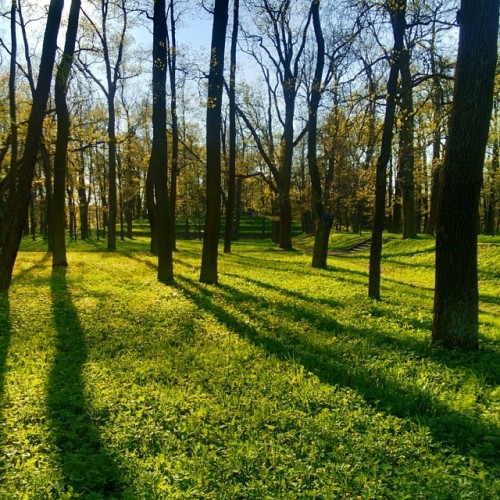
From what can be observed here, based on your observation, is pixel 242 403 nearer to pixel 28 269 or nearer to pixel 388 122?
pixel 388 122

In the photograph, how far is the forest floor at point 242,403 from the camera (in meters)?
3.26

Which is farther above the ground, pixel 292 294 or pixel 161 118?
pixel 161 118

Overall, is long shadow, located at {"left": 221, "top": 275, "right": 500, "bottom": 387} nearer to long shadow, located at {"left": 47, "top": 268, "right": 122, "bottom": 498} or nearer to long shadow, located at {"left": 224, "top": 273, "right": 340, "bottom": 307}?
long shadow, located at {"left": 224, "top": 273, "right": 340, "bottom": 307}

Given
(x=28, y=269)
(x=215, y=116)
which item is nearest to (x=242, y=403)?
(x=215, y=116)

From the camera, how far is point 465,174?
225 inches

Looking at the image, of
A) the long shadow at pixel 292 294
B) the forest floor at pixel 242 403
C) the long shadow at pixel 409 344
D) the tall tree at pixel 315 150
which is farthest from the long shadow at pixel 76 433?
the tall tree at pixel 315 150

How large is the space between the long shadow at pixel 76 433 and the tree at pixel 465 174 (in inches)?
191

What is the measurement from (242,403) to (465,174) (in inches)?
167

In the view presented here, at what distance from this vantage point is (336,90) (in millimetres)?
11039

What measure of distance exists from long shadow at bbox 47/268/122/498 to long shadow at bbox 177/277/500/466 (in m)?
2.66

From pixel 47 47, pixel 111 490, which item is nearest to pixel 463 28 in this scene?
pixel 111 490

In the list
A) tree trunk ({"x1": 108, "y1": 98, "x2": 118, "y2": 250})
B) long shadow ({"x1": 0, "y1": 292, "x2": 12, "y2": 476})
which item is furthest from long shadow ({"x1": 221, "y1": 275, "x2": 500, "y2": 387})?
tree trunk ({"x1": 108, "y1": 98, "x2": 118, "y2": 250})

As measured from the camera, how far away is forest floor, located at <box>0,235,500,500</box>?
3.26 meters

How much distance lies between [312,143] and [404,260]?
28.1ft
